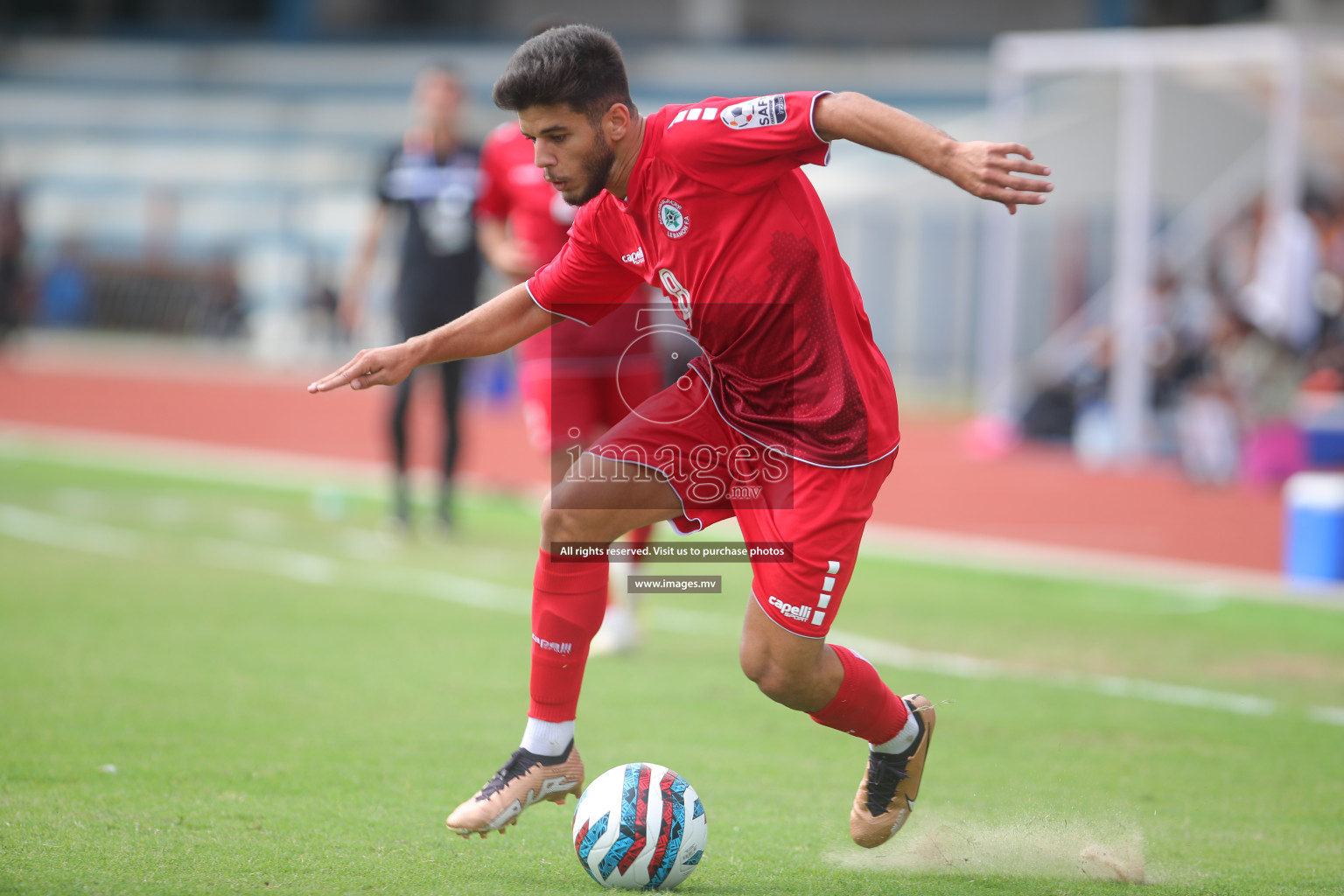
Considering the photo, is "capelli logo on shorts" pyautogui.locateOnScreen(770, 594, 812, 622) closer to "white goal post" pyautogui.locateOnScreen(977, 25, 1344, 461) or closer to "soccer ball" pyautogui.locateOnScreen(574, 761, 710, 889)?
"soccer ball" pyautogui.locateOnScreen(574, 761, 710, 889)

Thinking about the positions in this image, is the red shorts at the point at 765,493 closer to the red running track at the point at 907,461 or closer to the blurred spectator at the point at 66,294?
the red running track at the point at 907,461

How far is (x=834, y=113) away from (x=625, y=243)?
669 mm

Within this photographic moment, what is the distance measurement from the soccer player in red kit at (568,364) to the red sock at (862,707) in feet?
9.11

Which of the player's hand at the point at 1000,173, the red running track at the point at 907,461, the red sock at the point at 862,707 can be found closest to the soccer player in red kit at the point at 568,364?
the red sock at the point at 862,707

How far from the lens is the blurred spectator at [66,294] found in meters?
35.8

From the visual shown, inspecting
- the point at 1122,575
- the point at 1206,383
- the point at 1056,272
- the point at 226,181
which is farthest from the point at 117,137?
the point at 1122,575

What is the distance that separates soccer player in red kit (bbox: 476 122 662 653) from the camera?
6902 mm

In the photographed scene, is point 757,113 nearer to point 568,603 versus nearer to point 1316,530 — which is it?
point 568,603

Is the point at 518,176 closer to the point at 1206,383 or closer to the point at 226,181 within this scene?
the point at 1206,383

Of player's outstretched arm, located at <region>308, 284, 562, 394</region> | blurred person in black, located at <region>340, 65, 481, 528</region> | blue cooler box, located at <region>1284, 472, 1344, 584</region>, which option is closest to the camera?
player's outstretched arm, located at <region>308, 284, 562, 394</region>

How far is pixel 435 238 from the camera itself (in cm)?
956

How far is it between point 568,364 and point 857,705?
3394mm

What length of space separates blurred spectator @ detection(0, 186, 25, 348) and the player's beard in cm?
2897

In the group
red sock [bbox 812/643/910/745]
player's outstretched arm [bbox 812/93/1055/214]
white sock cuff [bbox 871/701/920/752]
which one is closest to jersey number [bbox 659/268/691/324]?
player's outstretched arm [bbox 812/93/1055/214]
